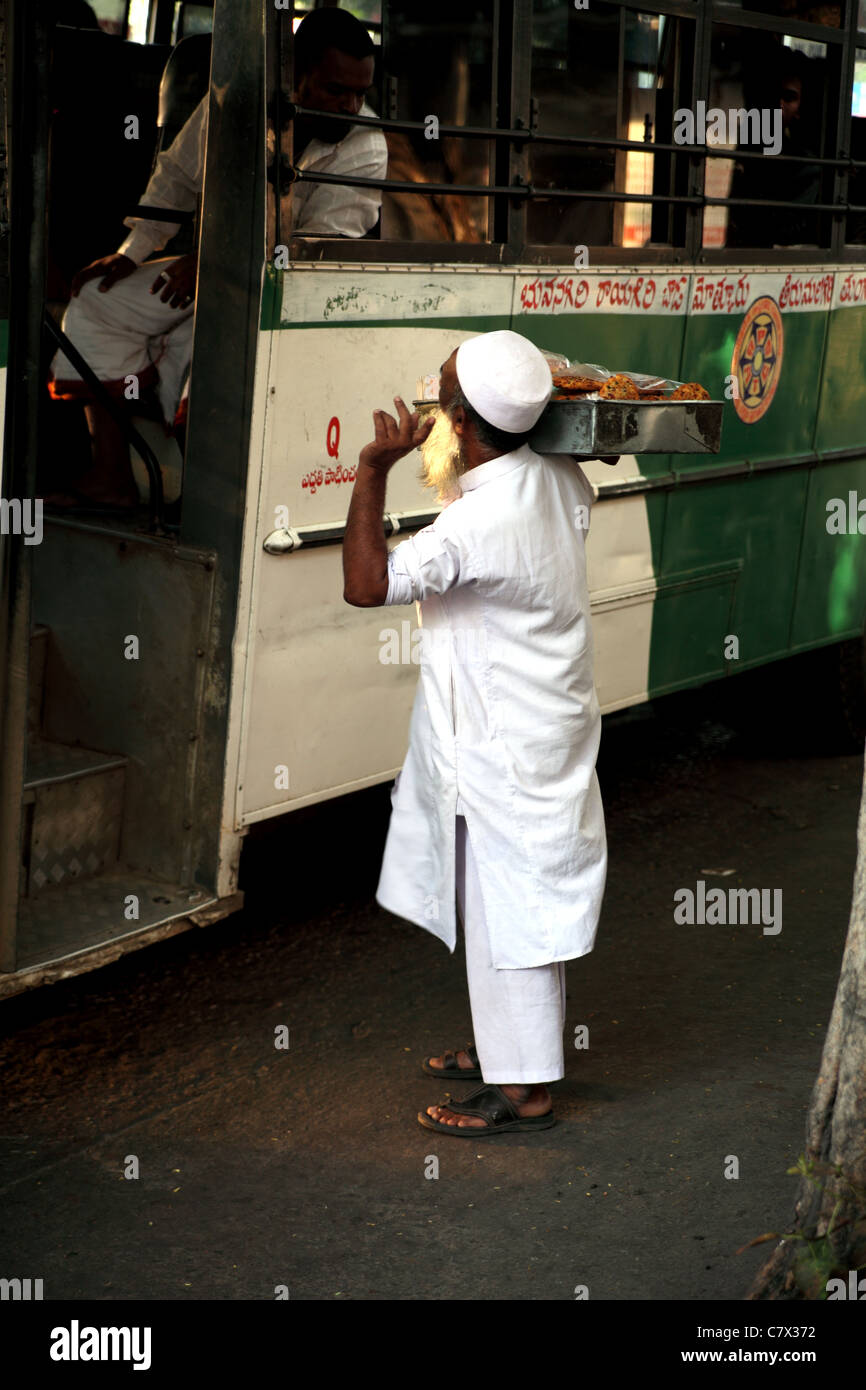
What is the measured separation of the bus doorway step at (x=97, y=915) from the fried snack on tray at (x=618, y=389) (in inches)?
55.9

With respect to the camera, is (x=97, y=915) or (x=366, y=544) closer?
(x=366, y=544)

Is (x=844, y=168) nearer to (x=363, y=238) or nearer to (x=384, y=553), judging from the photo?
(x=363, y=238)

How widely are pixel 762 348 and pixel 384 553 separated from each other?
248 cm

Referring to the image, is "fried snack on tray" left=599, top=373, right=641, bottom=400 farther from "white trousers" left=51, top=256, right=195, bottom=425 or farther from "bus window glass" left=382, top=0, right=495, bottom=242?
"white trousers" left=51, top=256, right=195, bottom=425

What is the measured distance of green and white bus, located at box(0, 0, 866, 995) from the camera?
3.39m

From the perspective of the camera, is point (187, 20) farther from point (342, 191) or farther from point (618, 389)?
point (618, 389)

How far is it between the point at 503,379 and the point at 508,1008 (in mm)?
1293

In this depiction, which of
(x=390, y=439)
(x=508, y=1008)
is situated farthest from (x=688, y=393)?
(x=508, y=1008)

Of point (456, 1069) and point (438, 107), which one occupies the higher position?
point (438, 107)

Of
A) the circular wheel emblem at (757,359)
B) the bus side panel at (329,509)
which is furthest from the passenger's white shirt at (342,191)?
the circular wheel emblem at (757,359)

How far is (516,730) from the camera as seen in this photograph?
3.29 metres

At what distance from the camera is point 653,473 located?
476 cm

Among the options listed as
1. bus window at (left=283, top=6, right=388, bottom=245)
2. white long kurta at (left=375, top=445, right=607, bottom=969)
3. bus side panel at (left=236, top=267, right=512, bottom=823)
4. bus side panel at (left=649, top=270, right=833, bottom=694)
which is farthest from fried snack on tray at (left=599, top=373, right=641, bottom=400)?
bus side panel at (left=649, top=270, right=833, bottom=694)

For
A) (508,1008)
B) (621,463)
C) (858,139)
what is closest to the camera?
(508,1008)
